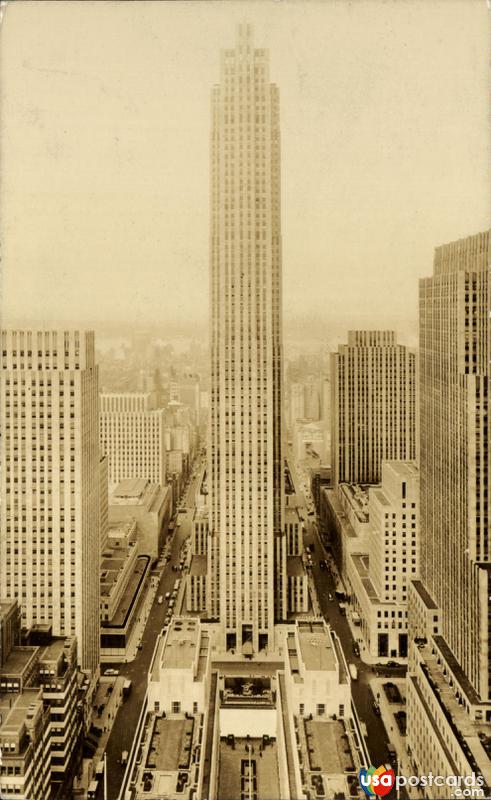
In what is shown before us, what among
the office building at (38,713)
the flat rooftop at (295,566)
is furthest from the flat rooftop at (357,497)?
the office building at (38,713)

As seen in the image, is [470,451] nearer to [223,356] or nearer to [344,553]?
[223,356]

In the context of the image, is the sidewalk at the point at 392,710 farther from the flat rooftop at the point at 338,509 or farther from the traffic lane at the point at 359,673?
the flat rooftop at the point at 338,509

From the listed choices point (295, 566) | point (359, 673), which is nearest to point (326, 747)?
point (359, 673)

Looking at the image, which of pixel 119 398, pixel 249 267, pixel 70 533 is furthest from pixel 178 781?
pixel 119 398

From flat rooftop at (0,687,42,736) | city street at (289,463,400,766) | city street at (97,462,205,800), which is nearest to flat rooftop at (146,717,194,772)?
city street at (97,462,205,800)

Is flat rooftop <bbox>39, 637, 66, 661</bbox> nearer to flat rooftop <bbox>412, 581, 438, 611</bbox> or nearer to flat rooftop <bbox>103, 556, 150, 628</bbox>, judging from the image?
flat rooftop <bbox>103, 556, 150, 628</bbox>

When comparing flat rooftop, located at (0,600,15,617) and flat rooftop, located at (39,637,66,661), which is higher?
flat rooftop, located at (0,600,15,617)
